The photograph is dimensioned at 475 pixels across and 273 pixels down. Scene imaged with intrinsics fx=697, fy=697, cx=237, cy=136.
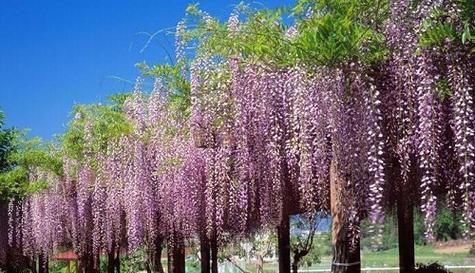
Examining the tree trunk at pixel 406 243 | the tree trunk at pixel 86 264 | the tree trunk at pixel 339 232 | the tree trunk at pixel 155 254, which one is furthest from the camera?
the tree trunk at pixel 86 264

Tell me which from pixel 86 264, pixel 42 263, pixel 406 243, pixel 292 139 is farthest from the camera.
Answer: pixel 42 263

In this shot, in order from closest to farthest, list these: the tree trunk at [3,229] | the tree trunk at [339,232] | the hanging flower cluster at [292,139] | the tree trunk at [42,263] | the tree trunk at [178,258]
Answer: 1. the hanging flower cluster at [292,139]
2. the tree trunk at [339,232]
3. the tree trunk at [178,258]
4. the tree trunk at [3,229]
5. the tree trunk at [42,263]

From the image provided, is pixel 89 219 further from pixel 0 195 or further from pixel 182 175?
pixel 182 175

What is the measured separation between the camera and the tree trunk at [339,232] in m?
5.41

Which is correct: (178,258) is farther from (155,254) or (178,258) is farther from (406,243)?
(406,243)

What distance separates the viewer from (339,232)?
215 inches

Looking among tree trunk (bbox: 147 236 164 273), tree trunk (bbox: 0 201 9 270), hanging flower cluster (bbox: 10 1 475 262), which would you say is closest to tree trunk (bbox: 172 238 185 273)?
tree trunk (bbox: 147 236 164 273)

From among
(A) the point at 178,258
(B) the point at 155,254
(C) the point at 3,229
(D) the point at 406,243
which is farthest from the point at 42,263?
(D) the point at 406,243

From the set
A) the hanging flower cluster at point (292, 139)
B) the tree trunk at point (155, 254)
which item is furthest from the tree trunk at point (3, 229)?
the tree trunk at point (155, 254)

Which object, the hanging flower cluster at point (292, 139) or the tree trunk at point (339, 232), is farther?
the tree trunk at point (339, 232)

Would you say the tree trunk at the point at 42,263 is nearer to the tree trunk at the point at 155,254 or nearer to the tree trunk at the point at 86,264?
the tree trunk at the point at 86,264

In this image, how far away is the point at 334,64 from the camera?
483 cm

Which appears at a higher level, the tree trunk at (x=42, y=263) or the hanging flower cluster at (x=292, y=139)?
the hanging flower cluster at (x=292, y=139)

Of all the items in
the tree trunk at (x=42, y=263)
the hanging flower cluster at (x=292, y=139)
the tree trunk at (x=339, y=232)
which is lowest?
the tree trunk at (x=42, y=263)
